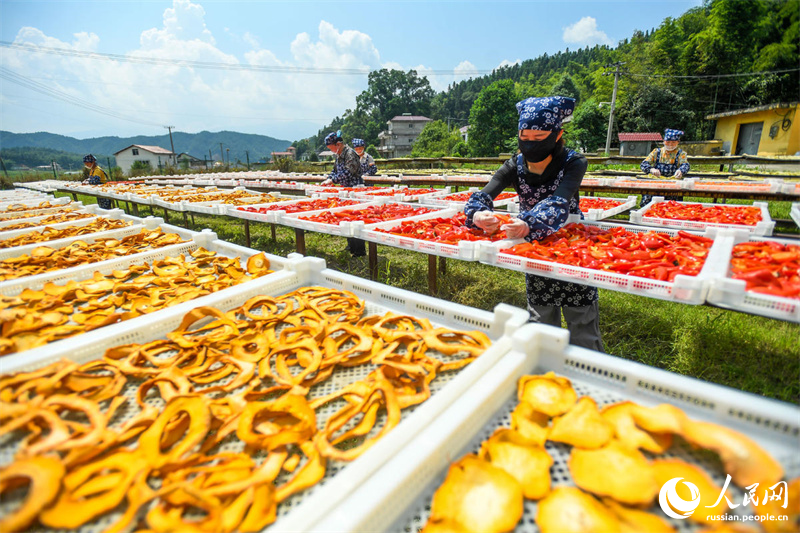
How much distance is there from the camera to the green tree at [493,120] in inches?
2016

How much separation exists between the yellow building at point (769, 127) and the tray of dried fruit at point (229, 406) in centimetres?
286

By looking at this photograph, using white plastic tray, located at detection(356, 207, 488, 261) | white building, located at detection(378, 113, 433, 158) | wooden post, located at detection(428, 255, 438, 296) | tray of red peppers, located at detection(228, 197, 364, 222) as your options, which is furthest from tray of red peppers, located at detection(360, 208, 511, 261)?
white building, located at detection(378, 113, 433, 158)

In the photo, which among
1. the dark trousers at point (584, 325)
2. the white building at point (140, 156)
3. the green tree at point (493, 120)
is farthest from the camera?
the white building at point (140, 156)

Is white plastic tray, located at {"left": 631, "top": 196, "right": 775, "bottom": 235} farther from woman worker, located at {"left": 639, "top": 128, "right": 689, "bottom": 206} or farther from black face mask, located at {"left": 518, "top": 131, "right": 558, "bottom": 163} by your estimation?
woman worker, located at {"left": 639, "top": 128, "right": 689, "bottom": 206}

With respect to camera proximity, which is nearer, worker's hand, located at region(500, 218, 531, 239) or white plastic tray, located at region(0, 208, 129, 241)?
worker's hand, located at region(500, 218, 531, 239)

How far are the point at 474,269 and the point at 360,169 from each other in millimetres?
3500

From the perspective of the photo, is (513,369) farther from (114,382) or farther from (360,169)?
(360,169)

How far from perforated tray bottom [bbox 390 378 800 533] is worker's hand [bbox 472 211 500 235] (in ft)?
5.96

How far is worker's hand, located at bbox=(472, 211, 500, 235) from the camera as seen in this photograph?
2.81 metres

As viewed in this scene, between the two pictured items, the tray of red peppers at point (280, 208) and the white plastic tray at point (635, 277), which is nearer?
the white plastic tray at point (635, 277)

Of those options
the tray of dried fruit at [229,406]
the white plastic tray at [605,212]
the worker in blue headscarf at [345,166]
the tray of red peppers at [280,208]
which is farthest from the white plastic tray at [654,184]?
the tray of dried fruit at [229,406]

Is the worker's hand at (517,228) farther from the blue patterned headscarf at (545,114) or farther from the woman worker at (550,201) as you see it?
the blue patterned headscarf at (545,114)

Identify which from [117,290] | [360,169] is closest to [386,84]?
[360,169]

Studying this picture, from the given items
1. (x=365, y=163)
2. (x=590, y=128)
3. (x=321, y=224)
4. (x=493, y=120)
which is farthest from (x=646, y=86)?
(x=321, y=224)
